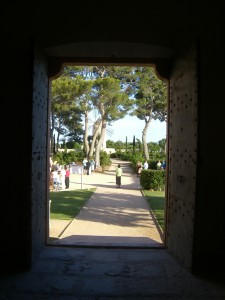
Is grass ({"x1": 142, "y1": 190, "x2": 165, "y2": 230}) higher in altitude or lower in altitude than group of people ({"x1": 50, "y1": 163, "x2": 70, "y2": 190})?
lower


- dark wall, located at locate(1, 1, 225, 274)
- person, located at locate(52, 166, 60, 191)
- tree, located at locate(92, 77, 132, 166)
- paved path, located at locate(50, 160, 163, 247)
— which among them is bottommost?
paved path, located at locate(50, 160, 163, 247)

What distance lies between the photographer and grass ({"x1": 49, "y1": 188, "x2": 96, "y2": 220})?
1201cm

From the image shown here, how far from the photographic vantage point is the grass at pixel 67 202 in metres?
12.0

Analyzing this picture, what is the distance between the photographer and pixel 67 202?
14.8 meters

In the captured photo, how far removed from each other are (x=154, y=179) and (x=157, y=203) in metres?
4.62

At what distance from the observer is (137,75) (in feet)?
105

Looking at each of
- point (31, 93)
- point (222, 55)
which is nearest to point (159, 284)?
point (31, 93)

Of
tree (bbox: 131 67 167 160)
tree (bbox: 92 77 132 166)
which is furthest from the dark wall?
tree (bbox: 131 67 167 160)

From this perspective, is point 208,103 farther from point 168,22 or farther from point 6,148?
point 6,148

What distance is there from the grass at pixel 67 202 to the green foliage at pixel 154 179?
2.85 m

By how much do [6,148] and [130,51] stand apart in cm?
209

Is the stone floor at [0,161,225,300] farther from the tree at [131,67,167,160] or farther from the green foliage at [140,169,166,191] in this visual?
the tree at [131,67,167,160]

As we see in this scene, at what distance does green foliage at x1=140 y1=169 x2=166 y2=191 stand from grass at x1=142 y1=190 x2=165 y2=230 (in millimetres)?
603

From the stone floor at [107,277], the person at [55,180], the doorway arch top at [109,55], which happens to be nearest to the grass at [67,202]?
the person at [55,180]
